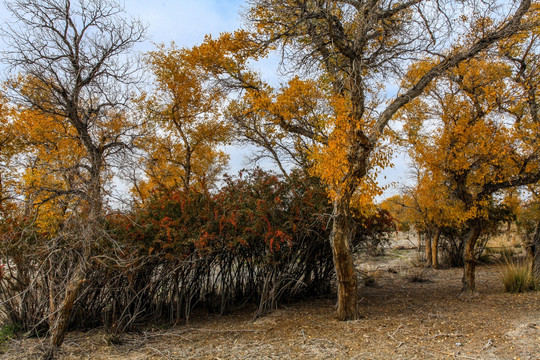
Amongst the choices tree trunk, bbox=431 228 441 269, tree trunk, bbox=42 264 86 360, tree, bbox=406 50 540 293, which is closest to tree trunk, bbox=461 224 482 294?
tree, bbox=406 50 540 293

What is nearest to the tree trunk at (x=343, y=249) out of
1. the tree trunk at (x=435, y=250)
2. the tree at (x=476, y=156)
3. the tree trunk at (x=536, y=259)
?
the tree at (x=476, y=156)

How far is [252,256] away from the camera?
259 inches

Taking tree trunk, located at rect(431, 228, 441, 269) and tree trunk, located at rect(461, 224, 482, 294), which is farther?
tree trunk, located at rect(431, 228, 441, 269)

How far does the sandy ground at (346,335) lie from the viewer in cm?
426

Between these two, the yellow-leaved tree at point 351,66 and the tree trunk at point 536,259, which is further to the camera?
the tree trunk at point 536,259

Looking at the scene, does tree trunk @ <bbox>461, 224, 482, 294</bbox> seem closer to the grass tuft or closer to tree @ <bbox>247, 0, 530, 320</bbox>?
the grass tuft

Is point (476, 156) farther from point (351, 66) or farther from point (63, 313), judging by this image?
point (63, 313)

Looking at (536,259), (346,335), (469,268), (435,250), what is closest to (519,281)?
(469,268)

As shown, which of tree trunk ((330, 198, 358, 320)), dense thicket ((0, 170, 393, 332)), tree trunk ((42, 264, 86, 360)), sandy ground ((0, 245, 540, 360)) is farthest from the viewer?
dense thicket ((0, 170, 393, 332))

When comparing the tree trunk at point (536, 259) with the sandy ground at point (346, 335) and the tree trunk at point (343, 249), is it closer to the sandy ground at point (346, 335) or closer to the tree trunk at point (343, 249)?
the sandy ground at point (346, 335)

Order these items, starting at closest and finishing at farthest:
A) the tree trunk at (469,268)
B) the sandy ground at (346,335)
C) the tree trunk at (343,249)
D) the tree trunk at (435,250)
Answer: the sandy ground at (346,335)
the tree trunk at (343,249)
the tree trunk at (469,268)
the tree trunk at (435,250)

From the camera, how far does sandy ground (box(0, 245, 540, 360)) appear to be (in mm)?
4258

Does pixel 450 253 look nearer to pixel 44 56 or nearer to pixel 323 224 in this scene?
pixel 323 224

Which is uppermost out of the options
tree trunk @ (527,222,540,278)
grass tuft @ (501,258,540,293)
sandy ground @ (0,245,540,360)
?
tree trunk @ (527,222,540,278)
